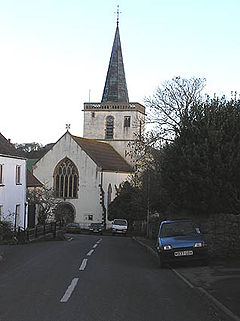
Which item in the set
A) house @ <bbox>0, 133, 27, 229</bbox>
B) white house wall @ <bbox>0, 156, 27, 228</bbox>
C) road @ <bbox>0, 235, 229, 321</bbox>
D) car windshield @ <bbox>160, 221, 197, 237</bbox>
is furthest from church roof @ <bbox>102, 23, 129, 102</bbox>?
road @ <bbox>0, 235, 229, 321</bbox>

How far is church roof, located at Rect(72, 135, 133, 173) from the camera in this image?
72.1 metres

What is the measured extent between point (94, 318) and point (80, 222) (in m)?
62.1

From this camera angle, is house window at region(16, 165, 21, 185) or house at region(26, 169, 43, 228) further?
house at region(26, 169, 43, 228)

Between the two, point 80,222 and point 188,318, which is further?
point 80,222

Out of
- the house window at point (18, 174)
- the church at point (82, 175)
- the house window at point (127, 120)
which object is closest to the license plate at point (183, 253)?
the house window at point (18, 174)

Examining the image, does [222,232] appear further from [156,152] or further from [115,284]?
[156,152]

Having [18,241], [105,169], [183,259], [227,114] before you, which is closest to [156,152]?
[18,241]

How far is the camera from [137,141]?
3569cm

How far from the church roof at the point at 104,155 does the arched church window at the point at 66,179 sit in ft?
10.9

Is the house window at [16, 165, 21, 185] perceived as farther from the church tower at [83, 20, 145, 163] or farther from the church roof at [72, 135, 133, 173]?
the church tower at [83, 20, 145, 163]

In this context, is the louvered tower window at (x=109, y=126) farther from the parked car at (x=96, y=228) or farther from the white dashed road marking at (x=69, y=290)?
the white dashed road marking at (x=69, y=290)

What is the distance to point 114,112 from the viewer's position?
80938 millimetres

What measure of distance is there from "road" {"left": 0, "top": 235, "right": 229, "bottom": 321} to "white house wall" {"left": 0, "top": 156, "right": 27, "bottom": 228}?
18.4 m

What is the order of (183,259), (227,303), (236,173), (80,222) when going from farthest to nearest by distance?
(80,222), (236,173), (183,259), (227,303)
